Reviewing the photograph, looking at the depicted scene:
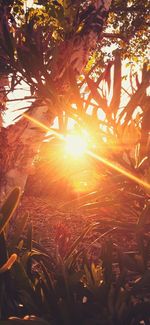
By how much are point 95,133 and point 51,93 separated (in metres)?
0.26

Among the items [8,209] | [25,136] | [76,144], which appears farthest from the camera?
[25,136]


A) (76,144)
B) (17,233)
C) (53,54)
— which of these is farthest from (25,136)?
(76,144)

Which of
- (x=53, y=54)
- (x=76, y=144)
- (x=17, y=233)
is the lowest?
(x=17, y=233)

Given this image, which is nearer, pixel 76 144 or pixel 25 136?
pixel 76 144

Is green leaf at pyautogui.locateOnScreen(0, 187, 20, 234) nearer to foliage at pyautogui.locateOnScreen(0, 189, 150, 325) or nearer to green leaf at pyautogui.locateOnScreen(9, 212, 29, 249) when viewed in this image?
foliage at pyautogui.locateOnScreen(0, 189, 150, 325)

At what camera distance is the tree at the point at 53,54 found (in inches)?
58.6

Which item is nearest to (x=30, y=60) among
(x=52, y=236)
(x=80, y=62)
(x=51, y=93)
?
(x=51, y=93)

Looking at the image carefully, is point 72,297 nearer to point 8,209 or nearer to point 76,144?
point 8,209

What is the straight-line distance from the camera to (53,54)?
2.28m

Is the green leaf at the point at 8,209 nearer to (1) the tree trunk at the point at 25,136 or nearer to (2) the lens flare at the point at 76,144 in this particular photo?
(2) the lens flare at the point at 76,144

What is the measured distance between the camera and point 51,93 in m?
1.47

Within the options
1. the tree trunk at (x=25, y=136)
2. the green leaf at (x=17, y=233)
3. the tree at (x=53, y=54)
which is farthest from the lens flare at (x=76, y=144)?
the tree trunk at (x=25, y=136)

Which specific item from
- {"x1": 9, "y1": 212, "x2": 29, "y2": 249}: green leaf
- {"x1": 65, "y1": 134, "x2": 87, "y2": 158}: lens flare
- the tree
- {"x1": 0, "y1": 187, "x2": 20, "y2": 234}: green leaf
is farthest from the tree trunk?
{"x1": 0, "y1": 187, "x2": 20, "y2": 234}: green leaf

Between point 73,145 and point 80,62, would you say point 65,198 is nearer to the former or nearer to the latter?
point 80,62
